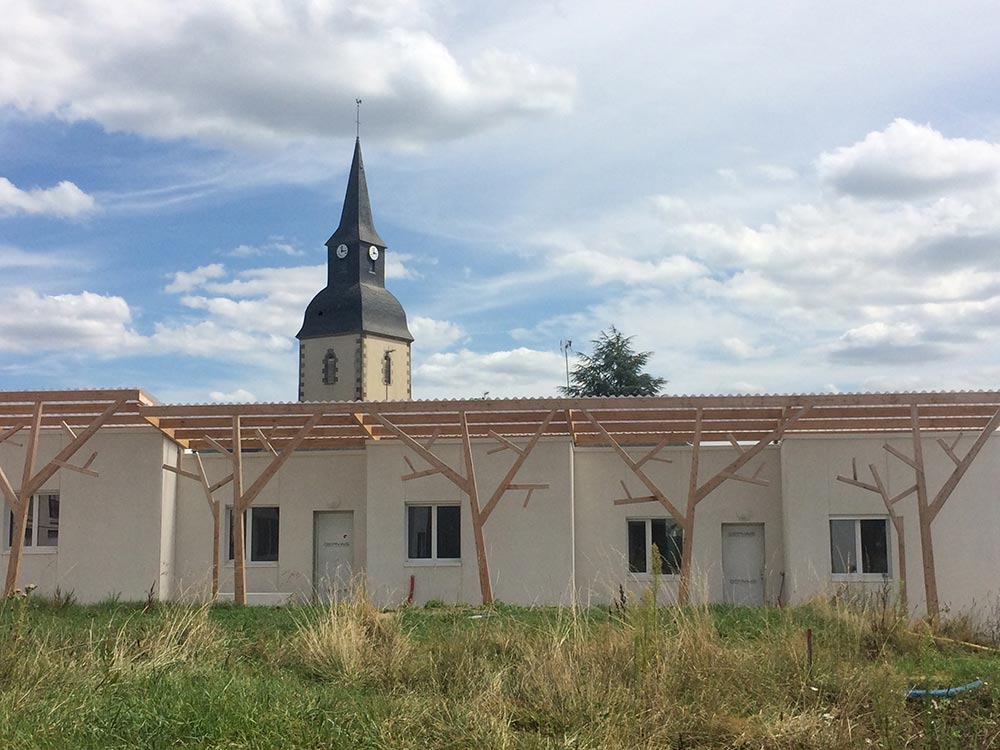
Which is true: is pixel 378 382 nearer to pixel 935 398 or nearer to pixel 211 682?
pixel 935 398

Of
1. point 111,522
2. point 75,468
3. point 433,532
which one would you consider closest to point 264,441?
point 111,522

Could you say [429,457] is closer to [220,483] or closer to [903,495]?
[220,483]

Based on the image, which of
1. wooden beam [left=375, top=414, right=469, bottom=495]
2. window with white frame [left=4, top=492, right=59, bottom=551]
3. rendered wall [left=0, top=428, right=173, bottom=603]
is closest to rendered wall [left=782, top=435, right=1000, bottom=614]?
wooden beam [left=375, top=414, right=469, bottom=495]

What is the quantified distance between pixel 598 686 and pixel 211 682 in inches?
106

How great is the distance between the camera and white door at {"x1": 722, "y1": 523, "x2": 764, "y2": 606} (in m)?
20.1

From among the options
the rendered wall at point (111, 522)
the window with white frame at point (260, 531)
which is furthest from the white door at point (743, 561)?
the rendered wall at point (111, 522)

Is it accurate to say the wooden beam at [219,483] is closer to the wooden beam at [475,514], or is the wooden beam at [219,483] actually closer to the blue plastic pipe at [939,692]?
the wooden beam at [475,514]

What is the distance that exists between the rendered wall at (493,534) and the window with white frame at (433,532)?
0.27m

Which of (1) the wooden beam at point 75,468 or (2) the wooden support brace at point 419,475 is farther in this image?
(2) the wooden support brace at point 419,475

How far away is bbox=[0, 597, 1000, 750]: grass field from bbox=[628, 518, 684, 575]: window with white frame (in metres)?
10.3

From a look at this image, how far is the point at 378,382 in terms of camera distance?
181ft

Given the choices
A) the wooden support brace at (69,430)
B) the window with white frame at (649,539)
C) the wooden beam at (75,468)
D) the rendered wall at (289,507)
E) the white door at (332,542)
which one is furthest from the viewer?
the white door at (332,542)

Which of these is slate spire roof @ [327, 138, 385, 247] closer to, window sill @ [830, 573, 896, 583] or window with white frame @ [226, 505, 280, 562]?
window with white frame @ [226, 505, 280, 562]

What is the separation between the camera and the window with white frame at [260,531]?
21.1 meters
